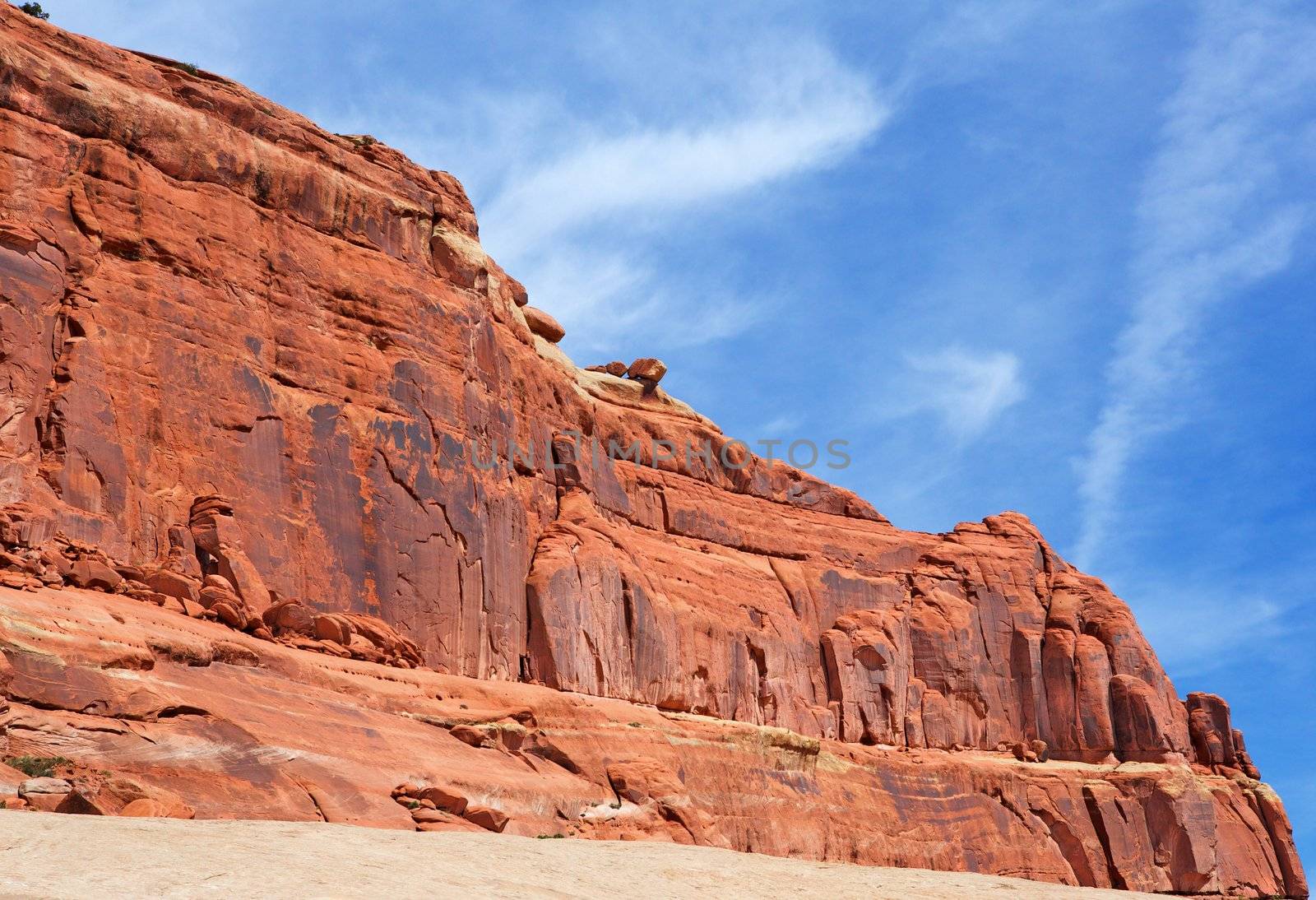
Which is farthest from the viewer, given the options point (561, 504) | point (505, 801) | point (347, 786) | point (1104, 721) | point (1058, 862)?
point (1104, 721)

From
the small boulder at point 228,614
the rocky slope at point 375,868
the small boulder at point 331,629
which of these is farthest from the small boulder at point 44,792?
the small boulder at point 331,629

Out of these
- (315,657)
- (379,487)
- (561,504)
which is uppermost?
(561,504)

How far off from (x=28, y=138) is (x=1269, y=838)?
55297 millimetres

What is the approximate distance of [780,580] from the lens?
60.5 m

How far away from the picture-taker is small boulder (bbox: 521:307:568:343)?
56438 millimetres

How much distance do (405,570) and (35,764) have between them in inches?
709

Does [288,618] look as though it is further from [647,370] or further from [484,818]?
[647,370]

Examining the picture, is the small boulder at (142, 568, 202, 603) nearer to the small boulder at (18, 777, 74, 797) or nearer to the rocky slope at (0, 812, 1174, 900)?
the small boulder at (18, 777, 74, 797)

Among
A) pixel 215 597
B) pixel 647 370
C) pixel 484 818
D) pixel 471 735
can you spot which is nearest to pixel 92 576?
pixel 215 597

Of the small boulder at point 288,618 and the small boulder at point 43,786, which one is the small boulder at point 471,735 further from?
the small boulder at point 43,786

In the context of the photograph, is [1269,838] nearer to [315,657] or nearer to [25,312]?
[315,657]

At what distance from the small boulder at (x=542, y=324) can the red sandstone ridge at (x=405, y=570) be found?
A: 316 millimetres

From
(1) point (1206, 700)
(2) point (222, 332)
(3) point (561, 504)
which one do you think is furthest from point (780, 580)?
(2) point (222, 332)

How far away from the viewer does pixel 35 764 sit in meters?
23.6
